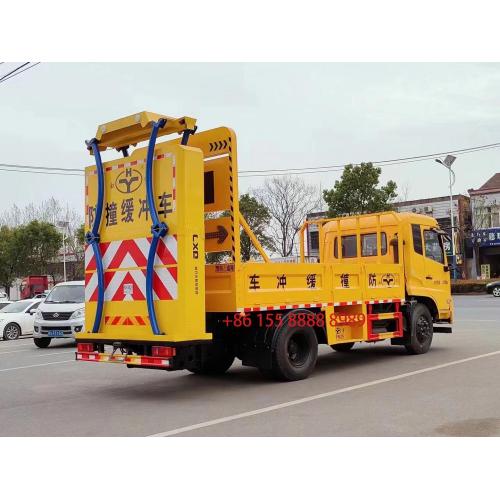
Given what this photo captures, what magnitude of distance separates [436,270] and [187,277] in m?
6.44

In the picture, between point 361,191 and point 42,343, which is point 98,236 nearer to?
point 42,343

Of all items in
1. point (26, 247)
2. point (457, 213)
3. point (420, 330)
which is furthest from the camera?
point (26, 247)

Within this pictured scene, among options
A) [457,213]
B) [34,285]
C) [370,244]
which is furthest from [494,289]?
[34,285]

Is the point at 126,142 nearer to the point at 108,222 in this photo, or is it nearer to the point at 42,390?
the point at 108,222

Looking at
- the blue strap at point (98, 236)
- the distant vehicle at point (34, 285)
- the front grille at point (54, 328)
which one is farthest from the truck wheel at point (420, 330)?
the distant vehicle at point (34, 285)

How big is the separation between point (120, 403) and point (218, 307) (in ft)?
5.73

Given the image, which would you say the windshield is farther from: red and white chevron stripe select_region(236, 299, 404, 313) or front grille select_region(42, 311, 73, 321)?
red and white chevron stripe select_region(236, 299, 404, 313)

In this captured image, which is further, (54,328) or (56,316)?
(56,316)

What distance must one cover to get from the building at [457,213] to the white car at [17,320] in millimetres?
29146

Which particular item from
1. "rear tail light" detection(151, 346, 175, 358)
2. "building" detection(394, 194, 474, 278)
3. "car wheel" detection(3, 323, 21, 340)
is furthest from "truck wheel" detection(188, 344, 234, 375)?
"building" detection(394, 194, 474, 278)

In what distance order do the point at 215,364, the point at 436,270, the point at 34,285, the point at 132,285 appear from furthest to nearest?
the point at 34,285 → the point at 436,270 → the point at 215,364 → the point at 132,285

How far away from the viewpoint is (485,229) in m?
42.9

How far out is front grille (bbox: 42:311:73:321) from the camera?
51.9 feet

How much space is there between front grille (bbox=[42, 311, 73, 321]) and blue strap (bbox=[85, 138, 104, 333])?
7.66 m
